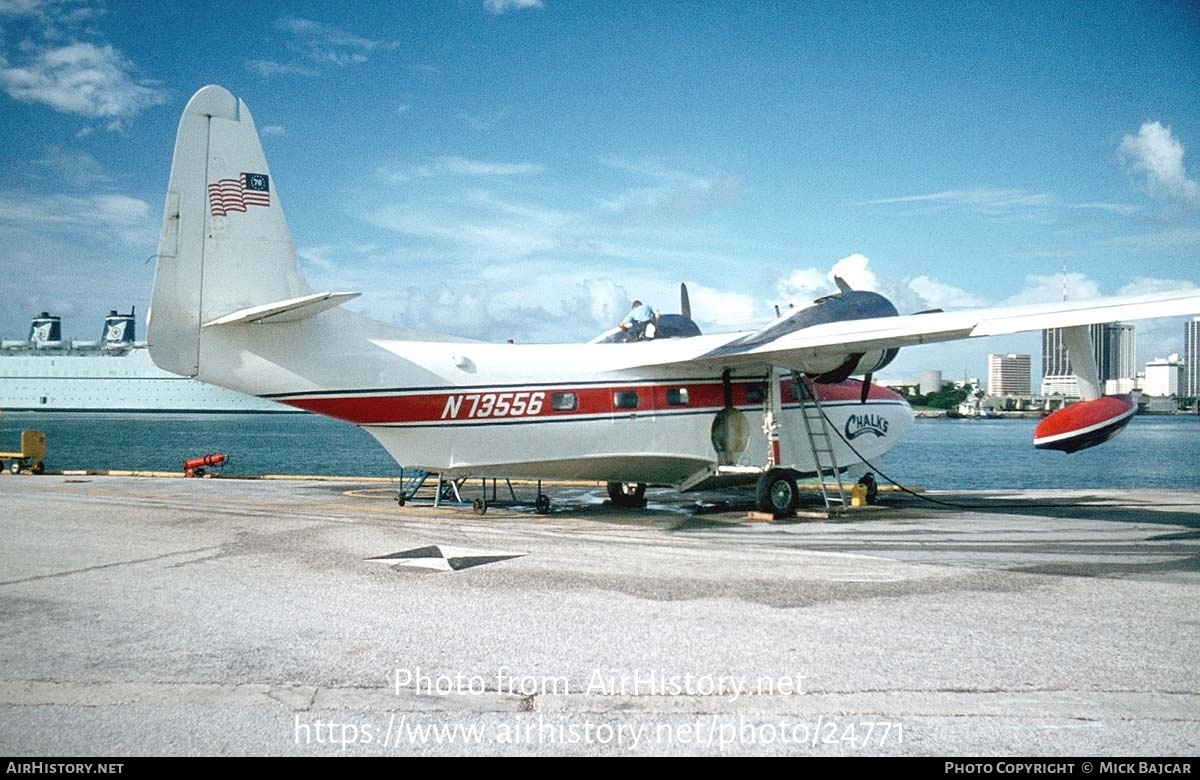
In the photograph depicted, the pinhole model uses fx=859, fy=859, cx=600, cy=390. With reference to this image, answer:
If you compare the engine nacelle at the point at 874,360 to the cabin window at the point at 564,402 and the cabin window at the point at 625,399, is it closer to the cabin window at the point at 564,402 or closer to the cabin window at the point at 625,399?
the cabin window at the point at 625,399

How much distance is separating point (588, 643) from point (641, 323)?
13.0 meters

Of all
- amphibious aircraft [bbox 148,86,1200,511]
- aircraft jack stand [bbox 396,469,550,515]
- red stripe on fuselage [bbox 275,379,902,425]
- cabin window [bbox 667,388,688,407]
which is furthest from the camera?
aircraft jack stand [bbox 396,469,550,515]

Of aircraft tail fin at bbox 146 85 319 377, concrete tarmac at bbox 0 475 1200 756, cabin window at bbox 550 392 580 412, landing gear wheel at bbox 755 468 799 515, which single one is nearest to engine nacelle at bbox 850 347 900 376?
landing gear wheel at bbox 755 468 799 515

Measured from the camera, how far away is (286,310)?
1360 centimetres

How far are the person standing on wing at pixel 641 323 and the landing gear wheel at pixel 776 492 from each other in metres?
4.31

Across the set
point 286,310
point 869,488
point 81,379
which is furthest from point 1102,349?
point 81,379

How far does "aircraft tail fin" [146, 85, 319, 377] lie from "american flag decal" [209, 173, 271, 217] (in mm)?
15

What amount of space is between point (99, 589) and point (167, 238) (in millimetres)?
6655

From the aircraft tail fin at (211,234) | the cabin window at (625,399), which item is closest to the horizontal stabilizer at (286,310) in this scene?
the aircraft tail fin at (211,234)

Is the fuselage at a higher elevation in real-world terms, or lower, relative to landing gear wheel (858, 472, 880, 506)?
higher

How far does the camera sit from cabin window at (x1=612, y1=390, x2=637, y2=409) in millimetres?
16719

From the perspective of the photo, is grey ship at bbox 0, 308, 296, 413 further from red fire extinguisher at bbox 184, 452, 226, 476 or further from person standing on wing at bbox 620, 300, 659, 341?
person standing on wing at bbox 620, 300, 659, 341

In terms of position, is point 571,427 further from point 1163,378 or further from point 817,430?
point 1163,378

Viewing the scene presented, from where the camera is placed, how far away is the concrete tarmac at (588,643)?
5.04 meters
